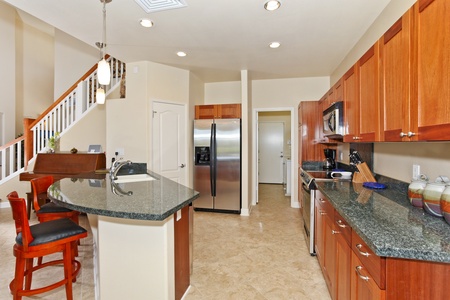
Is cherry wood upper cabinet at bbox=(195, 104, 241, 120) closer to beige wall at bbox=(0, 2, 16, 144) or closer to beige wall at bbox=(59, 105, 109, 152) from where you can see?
beige wall at bbox=(59, 105, 109, 152)

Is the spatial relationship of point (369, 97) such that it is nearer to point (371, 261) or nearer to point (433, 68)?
point (433, 68)

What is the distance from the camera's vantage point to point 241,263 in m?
2.51

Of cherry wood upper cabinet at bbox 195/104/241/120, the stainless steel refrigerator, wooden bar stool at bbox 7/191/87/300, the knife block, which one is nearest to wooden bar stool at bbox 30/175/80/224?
wooden bar stool at bbox 7/191/87/300

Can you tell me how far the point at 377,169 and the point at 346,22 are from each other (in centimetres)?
165

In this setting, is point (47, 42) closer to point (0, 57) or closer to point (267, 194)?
point (0, 57)

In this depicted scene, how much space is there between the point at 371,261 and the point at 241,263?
5.55 ft

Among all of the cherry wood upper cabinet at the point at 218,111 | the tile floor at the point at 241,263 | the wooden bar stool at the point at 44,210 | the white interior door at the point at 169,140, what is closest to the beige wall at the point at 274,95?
the cherry wood upper cabinet at the point at 218,111

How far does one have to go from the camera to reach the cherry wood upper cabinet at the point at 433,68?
102 centimetres

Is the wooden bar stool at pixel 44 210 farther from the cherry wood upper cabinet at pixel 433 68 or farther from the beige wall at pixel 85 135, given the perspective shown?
the cherry wood upper cabinet at pixel 433 68

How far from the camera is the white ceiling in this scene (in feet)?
7.13

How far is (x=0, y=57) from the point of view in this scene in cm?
534

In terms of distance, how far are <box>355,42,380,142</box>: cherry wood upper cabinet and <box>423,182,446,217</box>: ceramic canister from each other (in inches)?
18.5

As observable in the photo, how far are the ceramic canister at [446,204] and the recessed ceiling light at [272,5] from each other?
76.9 inches

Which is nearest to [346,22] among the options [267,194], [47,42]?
[267,194]
